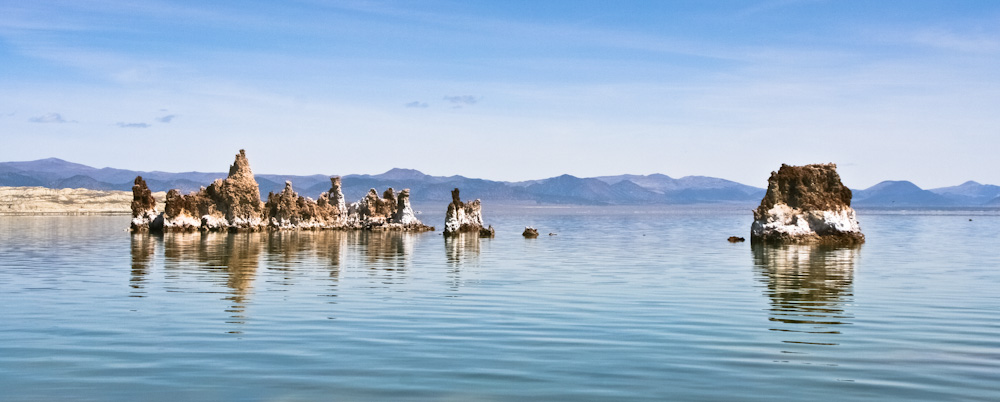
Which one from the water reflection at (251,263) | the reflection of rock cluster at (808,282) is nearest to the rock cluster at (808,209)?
the reflection of rock cluster at (808,282)

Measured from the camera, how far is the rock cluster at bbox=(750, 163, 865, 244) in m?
80.7

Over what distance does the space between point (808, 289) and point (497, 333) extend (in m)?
19.8

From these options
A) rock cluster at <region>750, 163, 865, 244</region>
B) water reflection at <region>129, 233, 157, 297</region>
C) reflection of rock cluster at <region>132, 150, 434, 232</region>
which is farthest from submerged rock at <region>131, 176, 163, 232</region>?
rock cluster at <region>750, 163, 865, 244</region>

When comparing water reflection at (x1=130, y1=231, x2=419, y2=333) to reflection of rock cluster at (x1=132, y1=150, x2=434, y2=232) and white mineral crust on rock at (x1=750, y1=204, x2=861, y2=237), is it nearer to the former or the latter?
reflection of rock cluster at (x1=132, y1=150, x2=434, y2=232)

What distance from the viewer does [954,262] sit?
60281 millimetres

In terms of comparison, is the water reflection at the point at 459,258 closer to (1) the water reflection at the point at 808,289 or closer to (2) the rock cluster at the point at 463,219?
(1) the water reflection at the point at 808,289

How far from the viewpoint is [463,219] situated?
112 m

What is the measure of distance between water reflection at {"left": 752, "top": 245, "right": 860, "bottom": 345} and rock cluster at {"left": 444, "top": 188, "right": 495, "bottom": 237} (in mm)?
45362

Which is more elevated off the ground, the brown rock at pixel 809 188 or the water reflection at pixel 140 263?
the brown rock at pixel 809 188

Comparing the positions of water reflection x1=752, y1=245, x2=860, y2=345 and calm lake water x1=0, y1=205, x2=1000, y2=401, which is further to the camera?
water reflection x1=752, y1=245, x2=860, y2=345

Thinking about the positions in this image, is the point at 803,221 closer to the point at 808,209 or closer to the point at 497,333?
the point at 808,209

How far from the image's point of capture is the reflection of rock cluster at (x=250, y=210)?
117000mm

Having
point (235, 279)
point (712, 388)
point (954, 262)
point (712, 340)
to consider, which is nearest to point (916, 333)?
point (712, 340)

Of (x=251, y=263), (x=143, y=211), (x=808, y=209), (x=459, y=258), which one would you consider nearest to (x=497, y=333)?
(x=251, y=263)
